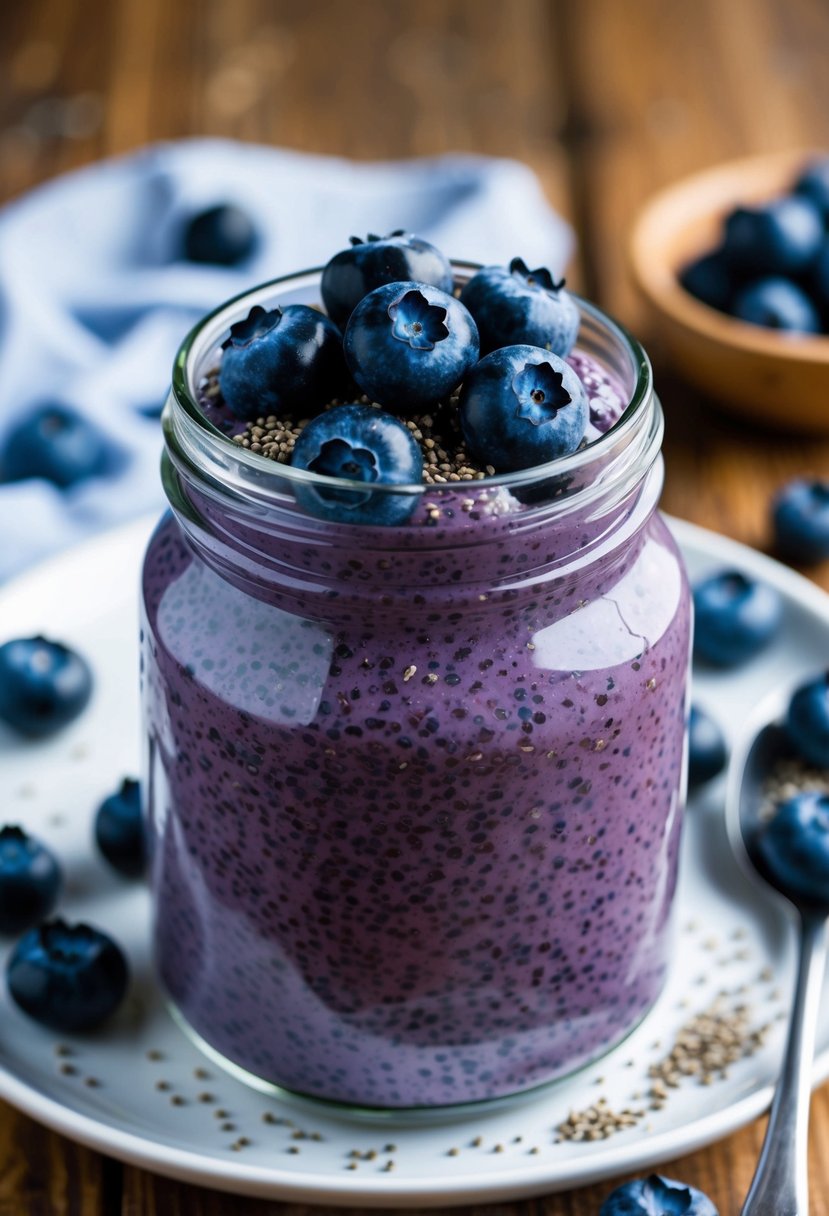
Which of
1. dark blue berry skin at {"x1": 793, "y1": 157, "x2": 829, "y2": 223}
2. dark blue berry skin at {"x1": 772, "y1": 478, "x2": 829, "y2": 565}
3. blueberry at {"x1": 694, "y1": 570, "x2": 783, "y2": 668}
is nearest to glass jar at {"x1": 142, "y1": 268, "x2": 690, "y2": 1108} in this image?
blueberry at {"x1": 694, "y1": 570, "x2": 783, "y2": 668}

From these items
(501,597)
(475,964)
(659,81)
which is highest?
(501,597)

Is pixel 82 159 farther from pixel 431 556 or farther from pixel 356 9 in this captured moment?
pixel 431 556

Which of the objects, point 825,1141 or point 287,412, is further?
point 825,1141

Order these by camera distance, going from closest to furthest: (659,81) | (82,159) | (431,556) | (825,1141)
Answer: (431,556) → (825,1141) → (82,159) → (659,81)

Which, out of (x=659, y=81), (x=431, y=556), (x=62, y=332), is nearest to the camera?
(x=431, y=556)

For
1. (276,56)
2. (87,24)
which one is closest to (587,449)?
(276,56)

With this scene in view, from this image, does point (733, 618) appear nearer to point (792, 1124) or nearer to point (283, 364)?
point (792, 1124)

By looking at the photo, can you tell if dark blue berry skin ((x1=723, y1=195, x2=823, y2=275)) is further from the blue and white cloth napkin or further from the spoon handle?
the spoon handle
